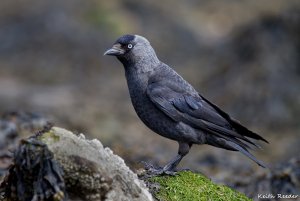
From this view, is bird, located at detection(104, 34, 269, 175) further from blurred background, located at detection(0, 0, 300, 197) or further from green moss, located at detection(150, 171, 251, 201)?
blurred background, located at detection(0, 0, 300, 197)

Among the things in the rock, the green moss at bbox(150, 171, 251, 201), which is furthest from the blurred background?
the rock

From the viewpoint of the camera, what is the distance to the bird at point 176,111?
25.2 ft

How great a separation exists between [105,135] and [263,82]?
477 cm

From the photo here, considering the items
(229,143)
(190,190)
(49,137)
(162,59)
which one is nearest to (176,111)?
(229,143)

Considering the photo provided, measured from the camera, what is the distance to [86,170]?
5105mm

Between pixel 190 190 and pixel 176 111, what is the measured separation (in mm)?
1786

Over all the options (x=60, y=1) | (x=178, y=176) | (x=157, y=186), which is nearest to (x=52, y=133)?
(x=157, y=186)

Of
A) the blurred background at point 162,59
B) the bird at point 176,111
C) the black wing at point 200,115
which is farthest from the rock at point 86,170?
the blurred background at point 162,59

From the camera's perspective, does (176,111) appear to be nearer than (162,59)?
Yes

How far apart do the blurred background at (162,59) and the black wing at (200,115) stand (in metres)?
1.83

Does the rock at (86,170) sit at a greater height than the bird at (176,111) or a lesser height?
lesser

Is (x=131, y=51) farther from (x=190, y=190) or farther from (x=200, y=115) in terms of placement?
(x=190, y=190)

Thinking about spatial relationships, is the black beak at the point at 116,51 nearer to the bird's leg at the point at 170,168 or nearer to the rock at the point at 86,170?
the bird's leg at the point at 170,168

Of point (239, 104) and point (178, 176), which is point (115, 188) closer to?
point (178, 176)
